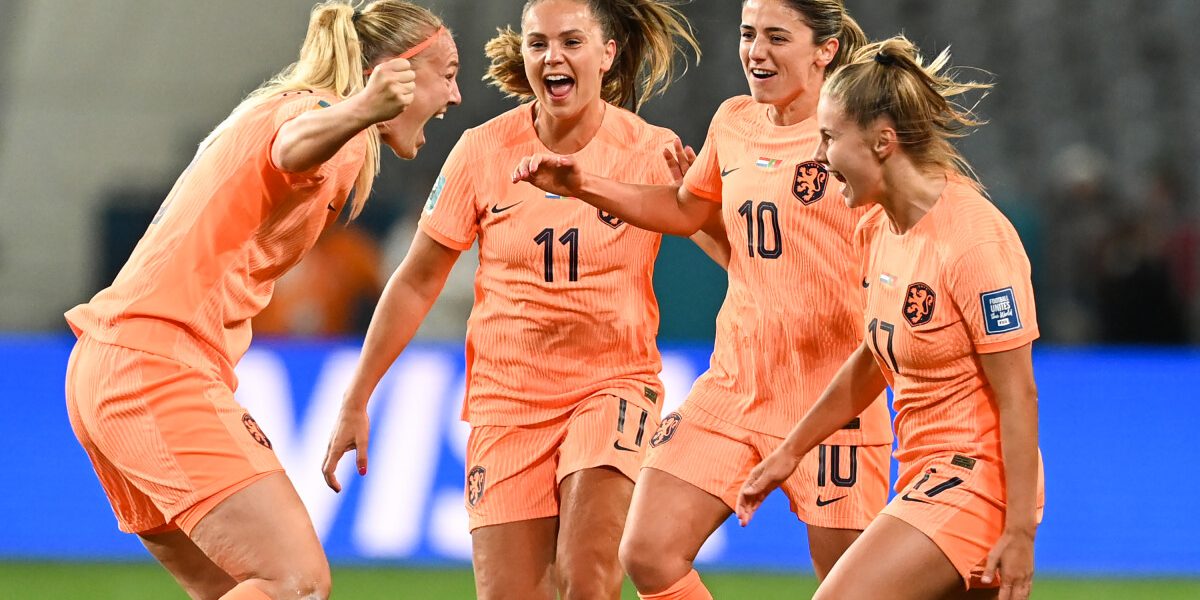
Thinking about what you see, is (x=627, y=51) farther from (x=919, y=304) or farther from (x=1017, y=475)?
(x=1017, y=475)

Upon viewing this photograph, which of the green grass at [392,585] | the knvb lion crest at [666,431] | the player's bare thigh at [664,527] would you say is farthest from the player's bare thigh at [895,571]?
the green grass at [392,585]

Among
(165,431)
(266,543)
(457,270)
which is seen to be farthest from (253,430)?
(457,270)

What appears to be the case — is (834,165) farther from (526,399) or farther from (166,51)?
(166,51)

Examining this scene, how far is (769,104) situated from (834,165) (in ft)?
2.83

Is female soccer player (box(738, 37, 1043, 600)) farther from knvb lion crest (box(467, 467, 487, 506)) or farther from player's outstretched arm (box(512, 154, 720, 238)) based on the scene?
knvb lion crest (box(467, 467, 487, 506))

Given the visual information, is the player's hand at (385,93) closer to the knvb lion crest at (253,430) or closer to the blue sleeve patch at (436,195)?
the knvb lion crest at (253,430)

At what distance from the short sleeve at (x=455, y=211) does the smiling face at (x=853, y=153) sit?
1344 mm

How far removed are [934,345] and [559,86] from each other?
5.18 ft

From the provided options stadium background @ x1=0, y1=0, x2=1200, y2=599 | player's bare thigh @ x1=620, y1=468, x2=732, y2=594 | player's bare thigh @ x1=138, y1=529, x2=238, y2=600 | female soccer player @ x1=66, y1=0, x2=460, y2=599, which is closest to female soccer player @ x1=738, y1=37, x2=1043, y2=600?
player's bare thigh @ x1=620, y1=468, x2=732, y2=594

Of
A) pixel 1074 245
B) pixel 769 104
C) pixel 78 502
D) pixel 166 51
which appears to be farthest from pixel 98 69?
pixel 769 104

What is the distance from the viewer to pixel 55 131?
1111 centimetres

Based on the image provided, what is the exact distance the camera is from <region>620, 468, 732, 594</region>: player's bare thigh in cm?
447

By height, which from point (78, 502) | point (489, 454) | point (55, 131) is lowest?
point (78, 502)

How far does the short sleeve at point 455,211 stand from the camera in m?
4.88
